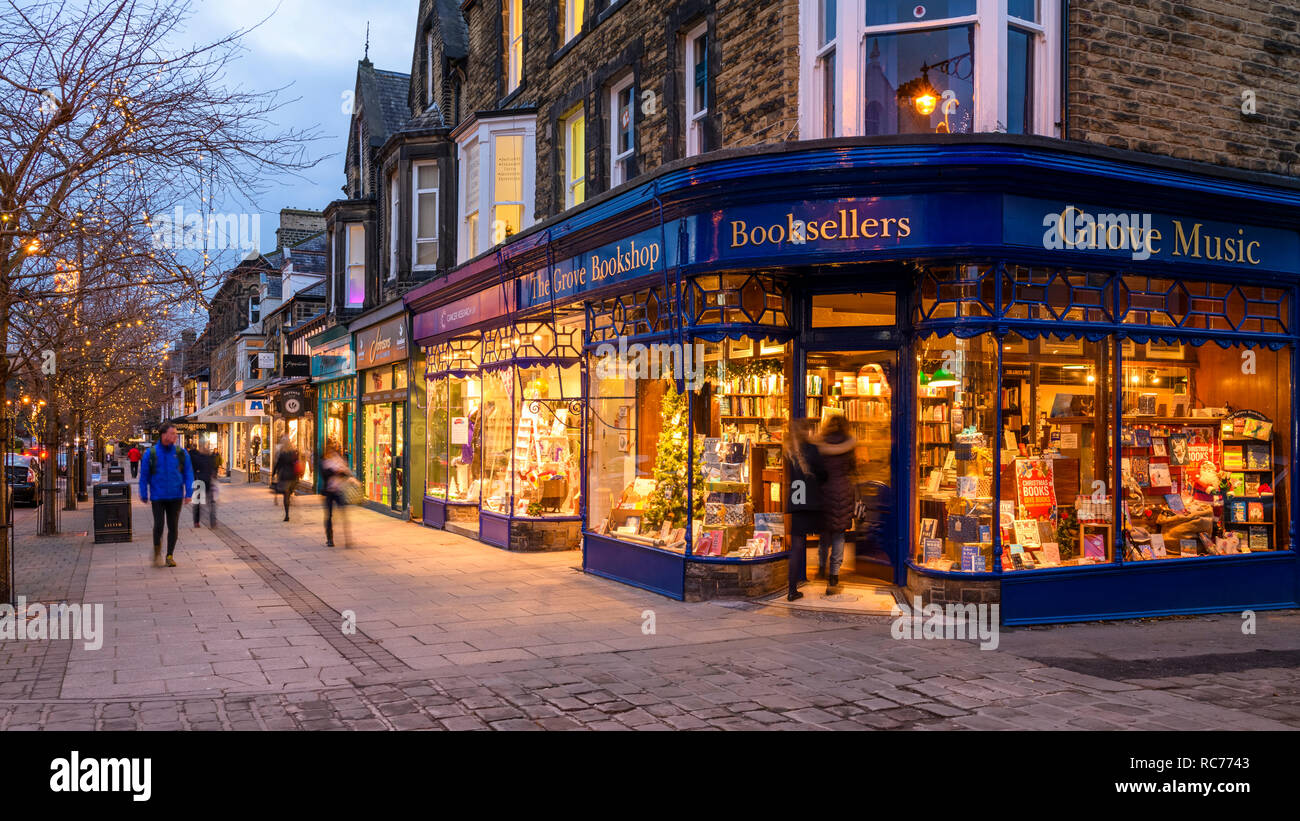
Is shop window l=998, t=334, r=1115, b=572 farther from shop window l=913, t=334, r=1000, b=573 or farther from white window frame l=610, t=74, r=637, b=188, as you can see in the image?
white window frame l=610, t=74, r=637, b=188

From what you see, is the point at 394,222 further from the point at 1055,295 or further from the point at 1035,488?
the point at 1035,488

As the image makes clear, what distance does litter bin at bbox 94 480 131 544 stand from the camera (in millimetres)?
16672

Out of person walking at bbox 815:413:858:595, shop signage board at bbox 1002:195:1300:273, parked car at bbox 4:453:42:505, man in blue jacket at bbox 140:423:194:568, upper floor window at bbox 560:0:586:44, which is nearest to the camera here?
shop signage board at bbox 1002:195:1300:273

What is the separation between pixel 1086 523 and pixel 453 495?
11.3 meters

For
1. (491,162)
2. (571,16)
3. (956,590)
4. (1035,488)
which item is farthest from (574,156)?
(956,590)

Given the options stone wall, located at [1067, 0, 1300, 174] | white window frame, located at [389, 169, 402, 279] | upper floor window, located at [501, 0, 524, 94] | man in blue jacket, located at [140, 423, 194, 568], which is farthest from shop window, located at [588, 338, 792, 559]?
white window frame, located at [389, 169, 402, 279]

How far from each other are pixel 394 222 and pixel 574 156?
7.60 metres

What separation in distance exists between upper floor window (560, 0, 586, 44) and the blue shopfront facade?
5.12m

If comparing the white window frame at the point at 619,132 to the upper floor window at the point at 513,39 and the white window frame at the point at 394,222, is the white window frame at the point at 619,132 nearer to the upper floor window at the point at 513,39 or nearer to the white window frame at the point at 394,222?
the upper floor window at the point at 513,39

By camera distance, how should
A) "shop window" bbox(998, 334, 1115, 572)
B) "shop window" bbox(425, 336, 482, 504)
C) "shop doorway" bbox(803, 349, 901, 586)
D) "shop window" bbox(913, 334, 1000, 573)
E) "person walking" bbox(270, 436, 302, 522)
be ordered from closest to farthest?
"shop window" bbox(913, 334, 1000, 573) → "shop window" bbox(998, 334, 1115, 572) → "shop doorway" bbox(803, 349, 901, 586) → "shop window" bbox(425, 336, 482, 504) → "person walking" bbox(270, 436, 302, 522)

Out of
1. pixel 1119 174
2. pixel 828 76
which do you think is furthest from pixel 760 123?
pixel 1119 174

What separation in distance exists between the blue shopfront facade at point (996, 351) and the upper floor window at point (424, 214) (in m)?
9.88

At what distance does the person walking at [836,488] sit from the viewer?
9992 mm

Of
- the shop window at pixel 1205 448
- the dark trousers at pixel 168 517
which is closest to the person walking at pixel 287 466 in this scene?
the dark trousers at pixel 168 517
